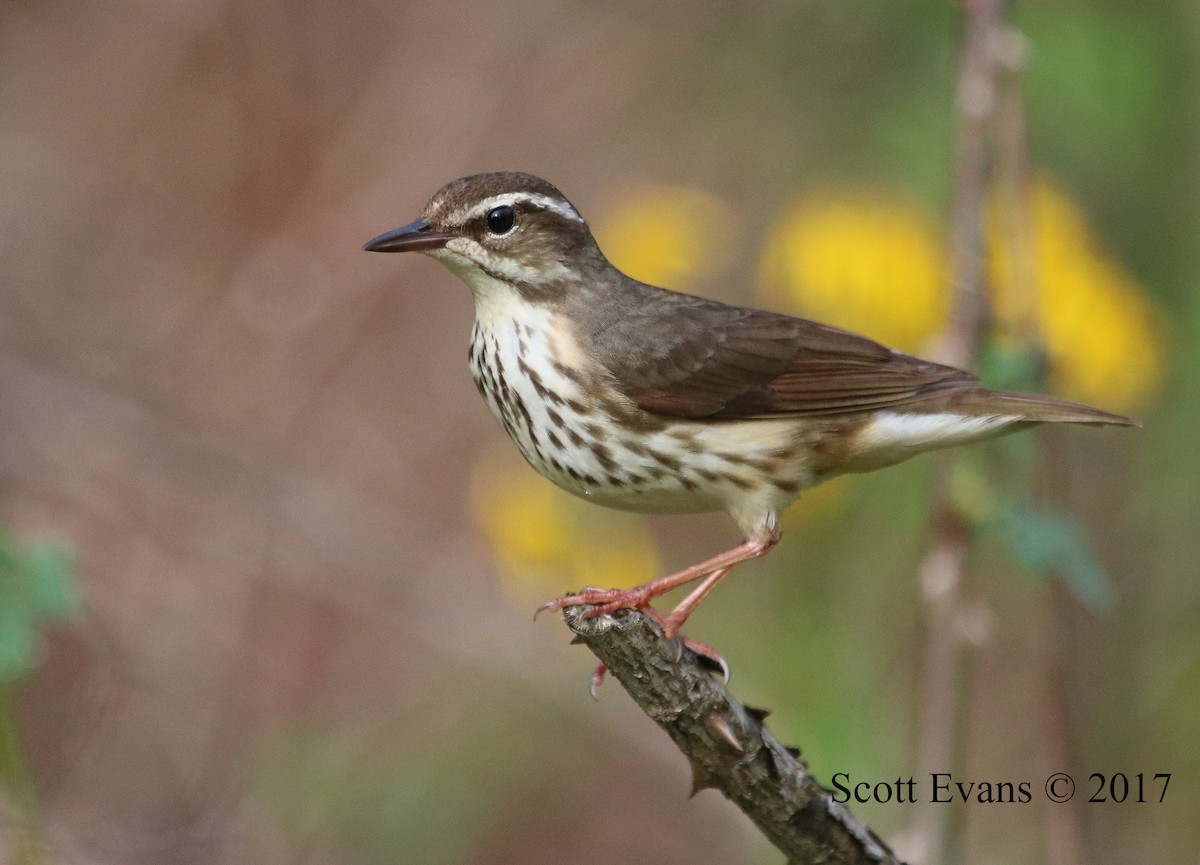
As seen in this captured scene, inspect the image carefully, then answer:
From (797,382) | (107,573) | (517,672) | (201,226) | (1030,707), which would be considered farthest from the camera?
(201,226)

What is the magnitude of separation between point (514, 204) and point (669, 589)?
1.23 meters

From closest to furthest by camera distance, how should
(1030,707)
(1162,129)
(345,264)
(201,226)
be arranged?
(1162,129) < (1030,707) < (345,264) < (201,226)

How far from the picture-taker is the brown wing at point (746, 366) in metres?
4.44

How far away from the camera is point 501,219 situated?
450cm

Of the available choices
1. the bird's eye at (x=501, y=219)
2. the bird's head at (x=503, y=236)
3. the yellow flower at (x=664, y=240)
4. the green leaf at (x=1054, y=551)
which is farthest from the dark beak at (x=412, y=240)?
the green leaf at (x=1054, y=551)

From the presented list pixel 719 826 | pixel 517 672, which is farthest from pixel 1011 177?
pixel 719 826

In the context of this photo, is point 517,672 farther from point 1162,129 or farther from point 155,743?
point 1162,129

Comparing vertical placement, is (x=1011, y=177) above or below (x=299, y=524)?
above

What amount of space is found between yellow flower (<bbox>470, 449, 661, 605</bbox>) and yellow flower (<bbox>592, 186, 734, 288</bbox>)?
88 centimetres

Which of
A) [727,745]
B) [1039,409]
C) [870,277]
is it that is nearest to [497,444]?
→ [870,277]

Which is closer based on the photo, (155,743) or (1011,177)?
(1011,177)

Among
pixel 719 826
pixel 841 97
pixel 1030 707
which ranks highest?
pixel 841 97

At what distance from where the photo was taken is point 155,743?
7641 millimetres

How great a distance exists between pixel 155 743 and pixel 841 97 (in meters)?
4.77
